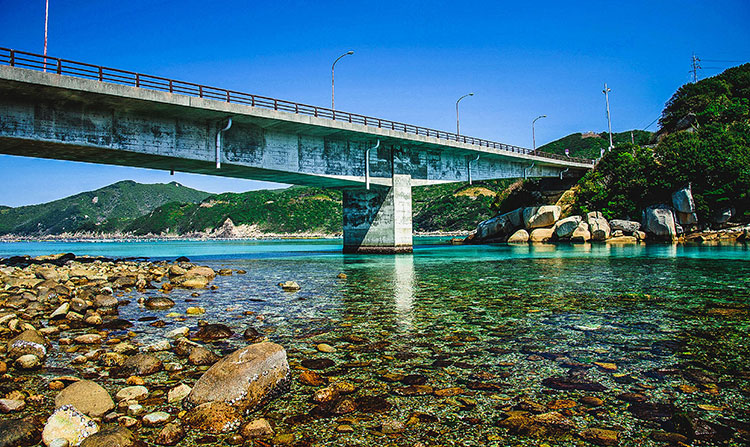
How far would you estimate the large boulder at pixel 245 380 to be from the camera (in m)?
4.88

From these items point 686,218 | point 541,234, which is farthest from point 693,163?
point 541,234

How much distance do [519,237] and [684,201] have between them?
64.1 feet

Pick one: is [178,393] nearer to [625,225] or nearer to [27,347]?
[27,347]

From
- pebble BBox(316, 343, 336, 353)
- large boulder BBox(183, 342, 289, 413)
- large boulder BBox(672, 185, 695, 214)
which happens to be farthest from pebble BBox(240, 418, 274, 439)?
large boulder BBox(672, 185, 695, 214)

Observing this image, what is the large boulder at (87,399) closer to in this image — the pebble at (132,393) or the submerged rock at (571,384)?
the pebble at (132,393)

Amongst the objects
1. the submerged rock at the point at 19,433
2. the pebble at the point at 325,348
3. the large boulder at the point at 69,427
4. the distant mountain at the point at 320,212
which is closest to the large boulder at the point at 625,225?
the pebble at the point at 325,348

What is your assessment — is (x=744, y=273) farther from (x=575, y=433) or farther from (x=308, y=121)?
(x=308, y=121)

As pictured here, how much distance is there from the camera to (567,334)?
8.23 m

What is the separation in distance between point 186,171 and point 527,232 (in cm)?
4741

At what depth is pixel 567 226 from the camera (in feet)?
191

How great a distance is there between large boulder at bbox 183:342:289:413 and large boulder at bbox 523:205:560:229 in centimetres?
6113

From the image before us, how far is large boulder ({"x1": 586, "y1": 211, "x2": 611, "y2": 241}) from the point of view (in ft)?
184

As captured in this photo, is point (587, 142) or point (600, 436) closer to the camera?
point (600, 436)

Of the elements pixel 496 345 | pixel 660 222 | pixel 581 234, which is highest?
pixel 660 222
